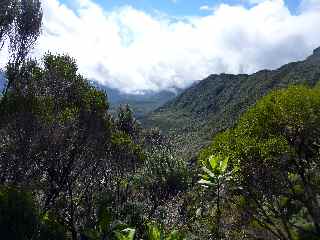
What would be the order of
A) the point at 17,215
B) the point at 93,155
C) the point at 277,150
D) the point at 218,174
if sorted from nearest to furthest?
1. the point at 17,215
2. the point at 277,150
3. the point at 218,174
4. the point at 93,155

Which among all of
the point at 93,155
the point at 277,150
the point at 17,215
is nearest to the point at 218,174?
the point at 277,150

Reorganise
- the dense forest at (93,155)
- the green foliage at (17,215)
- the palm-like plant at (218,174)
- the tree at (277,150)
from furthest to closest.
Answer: the palm-like plant at (218,174), the tree at (277,150), the dense forest at (93,155), the green foliage at (17,215)

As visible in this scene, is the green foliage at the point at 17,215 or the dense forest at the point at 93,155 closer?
the green foliage at the point at 17,215

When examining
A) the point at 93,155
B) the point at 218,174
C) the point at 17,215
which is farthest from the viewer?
the point at 93,155

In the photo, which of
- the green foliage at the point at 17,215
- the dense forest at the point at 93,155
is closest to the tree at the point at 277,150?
the dense forest at the point at 93,155

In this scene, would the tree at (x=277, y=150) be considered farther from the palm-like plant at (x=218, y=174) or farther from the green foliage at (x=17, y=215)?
the green foliage at (x=17, y=215)

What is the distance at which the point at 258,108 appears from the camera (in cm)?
3089

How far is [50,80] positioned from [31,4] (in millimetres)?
4586

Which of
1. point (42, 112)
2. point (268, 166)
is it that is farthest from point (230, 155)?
point (42, 112)

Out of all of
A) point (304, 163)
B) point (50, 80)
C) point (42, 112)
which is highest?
point (50, 80)

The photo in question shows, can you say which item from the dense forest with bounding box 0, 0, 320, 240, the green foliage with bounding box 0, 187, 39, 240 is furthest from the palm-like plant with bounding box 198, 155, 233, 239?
the green foliage with bounding box 0, 187, 39, 240

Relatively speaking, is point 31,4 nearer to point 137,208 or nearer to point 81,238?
point 81,238

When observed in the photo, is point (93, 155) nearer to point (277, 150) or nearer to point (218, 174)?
point (218, 174)

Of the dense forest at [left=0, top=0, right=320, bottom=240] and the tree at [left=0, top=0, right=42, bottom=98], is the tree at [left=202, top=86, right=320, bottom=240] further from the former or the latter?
the tree at [left=0, top=0, right=42, bottom=98]
